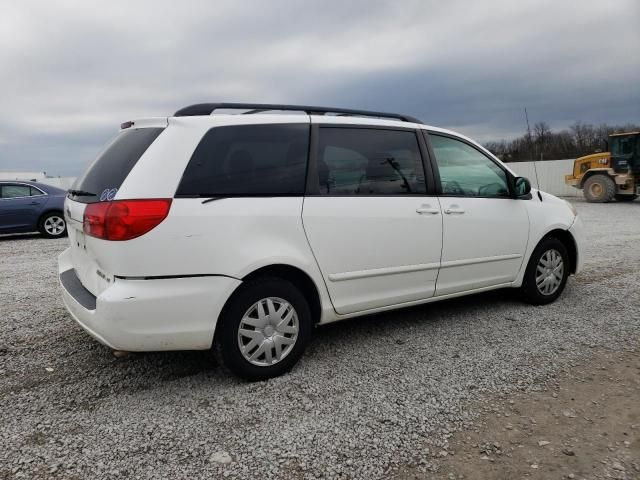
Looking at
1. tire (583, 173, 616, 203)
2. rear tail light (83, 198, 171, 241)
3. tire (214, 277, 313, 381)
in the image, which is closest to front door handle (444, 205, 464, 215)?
tire (214, 277, 313, 381)

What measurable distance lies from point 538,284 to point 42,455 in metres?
4.21

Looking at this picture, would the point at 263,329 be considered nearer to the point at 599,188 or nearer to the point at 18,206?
the point at 18,206

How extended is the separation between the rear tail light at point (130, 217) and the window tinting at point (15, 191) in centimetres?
1020

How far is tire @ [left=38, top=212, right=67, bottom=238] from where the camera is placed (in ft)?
37.8

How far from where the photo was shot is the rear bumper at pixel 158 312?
281 centimetres

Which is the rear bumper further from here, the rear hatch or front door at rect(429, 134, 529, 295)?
front door at rect(429, 134, 529, 295)

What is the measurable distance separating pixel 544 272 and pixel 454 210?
4.64 ft

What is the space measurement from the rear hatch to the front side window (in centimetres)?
224

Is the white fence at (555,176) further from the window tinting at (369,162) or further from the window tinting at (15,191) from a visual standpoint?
the window tinting at (369,162)

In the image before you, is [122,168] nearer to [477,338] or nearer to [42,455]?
[42,455]

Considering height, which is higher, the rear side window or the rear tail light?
the rear side window

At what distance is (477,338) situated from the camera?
13.2ft

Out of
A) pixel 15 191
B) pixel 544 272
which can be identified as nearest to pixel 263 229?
pixel 544 272

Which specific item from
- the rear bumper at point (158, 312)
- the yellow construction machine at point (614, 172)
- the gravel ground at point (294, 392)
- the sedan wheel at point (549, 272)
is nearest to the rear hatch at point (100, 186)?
the rear bumper at point (158, 312)
